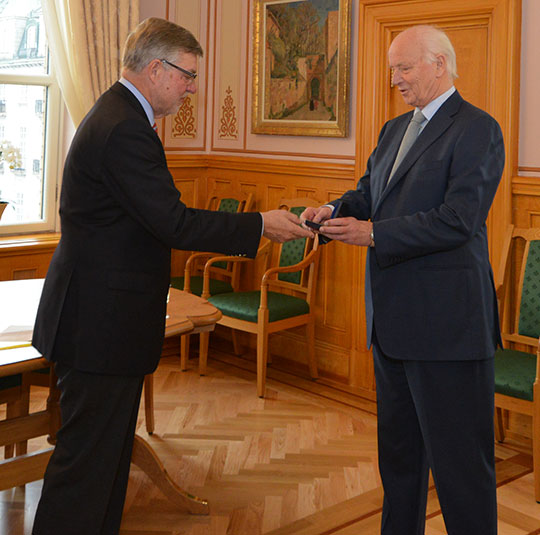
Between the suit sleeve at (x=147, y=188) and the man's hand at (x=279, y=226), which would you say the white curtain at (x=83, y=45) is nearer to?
the man's hand at (x=279, y=226)

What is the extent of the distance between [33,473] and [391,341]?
1.43 m

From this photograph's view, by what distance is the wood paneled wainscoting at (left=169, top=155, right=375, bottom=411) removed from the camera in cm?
497

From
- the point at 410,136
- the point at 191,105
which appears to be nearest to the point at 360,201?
the point at 410,136

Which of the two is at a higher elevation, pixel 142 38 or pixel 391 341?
pixel 142 38

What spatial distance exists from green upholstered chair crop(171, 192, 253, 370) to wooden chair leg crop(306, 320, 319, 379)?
0.72 m

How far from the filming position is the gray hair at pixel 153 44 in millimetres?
2230

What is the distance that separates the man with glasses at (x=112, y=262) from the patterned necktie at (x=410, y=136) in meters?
0.58

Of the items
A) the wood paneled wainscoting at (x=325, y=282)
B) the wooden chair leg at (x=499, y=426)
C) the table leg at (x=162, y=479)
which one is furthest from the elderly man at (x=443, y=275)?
the wood paneled wainscoting at (x=325, y=282)

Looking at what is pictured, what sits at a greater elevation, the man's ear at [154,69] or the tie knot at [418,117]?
the man's ear at [154,69]

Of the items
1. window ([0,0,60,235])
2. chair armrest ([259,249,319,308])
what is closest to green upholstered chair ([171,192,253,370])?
chair armrest ([259,249,319,308])

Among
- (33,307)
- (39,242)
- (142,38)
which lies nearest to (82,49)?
(39,242)

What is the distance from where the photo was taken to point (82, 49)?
5059mm

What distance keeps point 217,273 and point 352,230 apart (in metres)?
3.44

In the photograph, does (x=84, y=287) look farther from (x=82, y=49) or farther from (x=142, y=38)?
(x=82, y=49)
